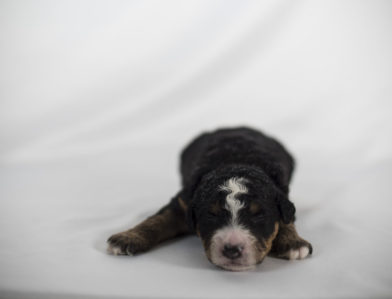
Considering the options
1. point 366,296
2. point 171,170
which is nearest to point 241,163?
point 366,296

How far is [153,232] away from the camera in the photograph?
3656 mm

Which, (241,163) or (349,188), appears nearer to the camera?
(241,163)

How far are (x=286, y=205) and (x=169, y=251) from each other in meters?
0.92

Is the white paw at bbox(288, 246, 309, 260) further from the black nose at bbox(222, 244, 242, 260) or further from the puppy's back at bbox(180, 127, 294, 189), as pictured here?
the puppy's back at bbox(180, 127, 294, 189)

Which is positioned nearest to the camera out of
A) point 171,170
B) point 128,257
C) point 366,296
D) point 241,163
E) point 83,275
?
point 366,296

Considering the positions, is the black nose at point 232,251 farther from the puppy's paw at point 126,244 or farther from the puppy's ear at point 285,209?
the puppy's paw at point 126,244

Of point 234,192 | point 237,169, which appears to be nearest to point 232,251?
point 234,192

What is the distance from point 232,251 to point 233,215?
0.25 m

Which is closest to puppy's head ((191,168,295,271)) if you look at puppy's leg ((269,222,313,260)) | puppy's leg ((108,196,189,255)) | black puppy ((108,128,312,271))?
black puppy ((108,128,312,271))

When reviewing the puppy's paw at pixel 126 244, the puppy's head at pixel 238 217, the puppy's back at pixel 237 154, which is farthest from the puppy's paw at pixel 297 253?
the puppy's paw at pixel 126 244

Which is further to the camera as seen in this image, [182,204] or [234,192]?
[182,204]

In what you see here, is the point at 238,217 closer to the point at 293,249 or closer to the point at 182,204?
the point at 293,249

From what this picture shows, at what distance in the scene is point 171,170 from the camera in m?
6.22

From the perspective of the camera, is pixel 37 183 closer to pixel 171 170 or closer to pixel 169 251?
pixel 171 170
